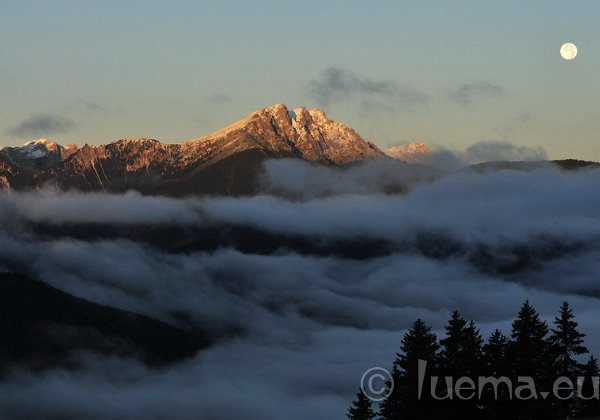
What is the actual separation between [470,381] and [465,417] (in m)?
2.77

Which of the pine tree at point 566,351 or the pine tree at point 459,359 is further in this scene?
the pine tree at point 566,351

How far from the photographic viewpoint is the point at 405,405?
329 ft

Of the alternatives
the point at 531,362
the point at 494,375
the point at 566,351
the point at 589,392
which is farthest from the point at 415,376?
the point at 589,392

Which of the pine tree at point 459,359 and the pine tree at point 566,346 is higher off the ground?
the pine tree at point 566,346

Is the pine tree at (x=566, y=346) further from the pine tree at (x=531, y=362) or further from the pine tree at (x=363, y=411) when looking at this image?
the pine tree at (x=363, y=411)

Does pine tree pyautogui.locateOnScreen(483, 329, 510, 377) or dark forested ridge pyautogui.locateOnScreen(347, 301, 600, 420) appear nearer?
dark forested ridge pyautogui.locateOnScreen(347, 301, 600, 420)

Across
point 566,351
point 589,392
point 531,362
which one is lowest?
point 589,392

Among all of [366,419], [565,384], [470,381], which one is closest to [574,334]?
[565,384]

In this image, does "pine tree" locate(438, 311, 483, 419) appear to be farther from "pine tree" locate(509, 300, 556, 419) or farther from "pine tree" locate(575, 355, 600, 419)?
"pine tree" locate(575, 355, 600, 419)

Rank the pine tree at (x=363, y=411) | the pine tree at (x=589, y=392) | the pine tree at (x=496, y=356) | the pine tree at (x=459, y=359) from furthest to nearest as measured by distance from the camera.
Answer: the pine tree at (x=363, y=411), the pine tree at (x=589, y=392), the pine tree at (x=496, y=356), the pine tree at (x=459, y=359)

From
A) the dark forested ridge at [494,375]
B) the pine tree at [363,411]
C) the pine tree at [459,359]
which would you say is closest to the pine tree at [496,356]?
the dark forested ridge at [494,375]

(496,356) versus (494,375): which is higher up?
(496,356)

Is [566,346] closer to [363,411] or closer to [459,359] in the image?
[459,359]

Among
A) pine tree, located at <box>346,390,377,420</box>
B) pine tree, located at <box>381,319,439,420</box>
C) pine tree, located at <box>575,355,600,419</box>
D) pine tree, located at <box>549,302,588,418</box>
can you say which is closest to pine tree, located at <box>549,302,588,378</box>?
pine tree, located at <box>549,302,588,418</box>
